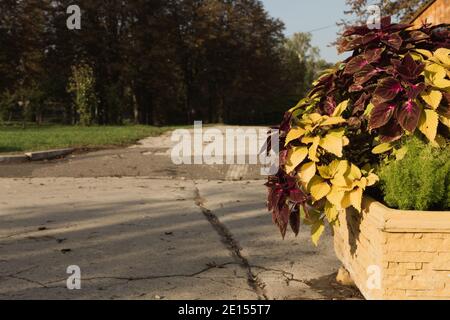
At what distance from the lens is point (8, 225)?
13.7 ft

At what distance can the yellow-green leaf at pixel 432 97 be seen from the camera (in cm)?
230

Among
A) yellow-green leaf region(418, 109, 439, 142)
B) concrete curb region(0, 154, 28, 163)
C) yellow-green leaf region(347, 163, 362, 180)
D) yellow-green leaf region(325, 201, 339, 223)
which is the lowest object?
concrete curb region(0, 154, 28, 163)

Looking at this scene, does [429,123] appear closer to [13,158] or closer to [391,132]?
[391,132]

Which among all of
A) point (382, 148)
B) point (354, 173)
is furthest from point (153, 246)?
point (382, 148)

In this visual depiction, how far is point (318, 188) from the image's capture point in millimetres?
2434

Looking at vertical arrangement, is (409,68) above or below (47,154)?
above

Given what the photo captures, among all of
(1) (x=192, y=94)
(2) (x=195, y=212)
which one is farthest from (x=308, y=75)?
(2) (x=195, y=212)

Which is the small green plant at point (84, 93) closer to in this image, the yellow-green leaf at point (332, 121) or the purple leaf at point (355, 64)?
→ the purple leaf at point (355, 64)

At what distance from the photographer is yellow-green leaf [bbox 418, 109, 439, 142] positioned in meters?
2.27

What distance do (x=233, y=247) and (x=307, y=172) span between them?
1.33 metres

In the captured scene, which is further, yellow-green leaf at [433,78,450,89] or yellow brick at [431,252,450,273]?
yellow-green leaf at [433,78,450,89]

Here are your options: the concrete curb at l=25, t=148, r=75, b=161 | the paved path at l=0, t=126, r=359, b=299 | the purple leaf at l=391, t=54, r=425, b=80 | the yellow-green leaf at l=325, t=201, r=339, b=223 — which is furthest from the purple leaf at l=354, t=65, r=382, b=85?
the concrete curb at l=25, t=148, r=75, b=161

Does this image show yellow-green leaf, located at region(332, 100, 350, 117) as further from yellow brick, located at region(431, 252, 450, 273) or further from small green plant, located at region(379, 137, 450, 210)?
yellow brick, located at region(431, 252, 450, 273)

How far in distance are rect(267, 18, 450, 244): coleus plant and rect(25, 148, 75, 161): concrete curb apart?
7550mm
